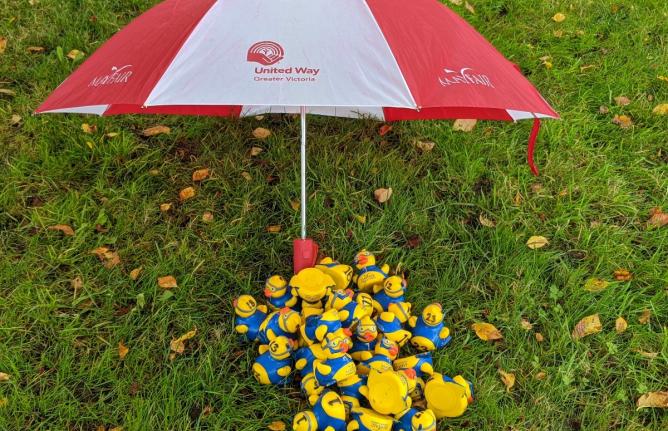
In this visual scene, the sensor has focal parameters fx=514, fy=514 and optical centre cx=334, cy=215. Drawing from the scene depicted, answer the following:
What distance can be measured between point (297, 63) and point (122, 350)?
4.88 feet

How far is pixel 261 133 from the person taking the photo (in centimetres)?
313

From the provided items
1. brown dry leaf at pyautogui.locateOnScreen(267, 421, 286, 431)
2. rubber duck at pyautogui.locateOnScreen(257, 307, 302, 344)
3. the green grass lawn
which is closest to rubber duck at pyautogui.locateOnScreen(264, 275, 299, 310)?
rubber duck at pyautogui.locateOnScreen(257, 307, 302, 344)

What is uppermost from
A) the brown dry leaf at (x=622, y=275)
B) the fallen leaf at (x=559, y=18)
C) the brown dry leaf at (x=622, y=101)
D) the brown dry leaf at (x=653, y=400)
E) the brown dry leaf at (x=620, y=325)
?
the fallen leaf at (x=559, y=18)

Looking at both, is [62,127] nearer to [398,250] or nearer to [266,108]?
[266,108]

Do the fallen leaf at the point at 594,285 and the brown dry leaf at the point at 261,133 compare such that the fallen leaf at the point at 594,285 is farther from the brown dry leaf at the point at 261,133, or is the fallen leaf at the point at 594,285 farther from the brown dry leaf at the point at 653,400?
the brown dry leaf at the point at 261,133

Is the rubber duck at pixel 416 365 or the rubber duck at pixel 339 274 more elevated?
the rubber duck at pixel 339 274

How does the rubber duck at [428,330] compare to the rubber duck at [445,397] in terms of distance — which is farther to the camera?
the rubber duck at [428,330]

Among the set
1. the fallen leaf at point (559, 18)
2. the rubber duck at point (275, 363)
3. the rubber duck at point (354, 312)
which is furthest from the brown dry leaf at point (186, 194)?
the fallen leaf at point (559, 18)

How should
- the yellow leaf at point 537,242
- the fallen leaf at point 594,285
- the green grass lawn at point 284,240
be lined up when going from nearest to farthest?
the green grass lawn at point 284,240 → the fallen leaf at point 594,285 → the yellow leaf at point 537,242

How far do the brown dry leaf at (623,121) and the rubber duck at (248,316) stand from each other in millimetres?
2666

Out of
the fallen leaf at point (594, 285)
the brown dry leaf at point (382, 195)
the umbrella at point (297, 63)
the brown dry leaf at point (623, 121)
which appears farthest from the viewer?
the brown dry leaf at point (623, 121)

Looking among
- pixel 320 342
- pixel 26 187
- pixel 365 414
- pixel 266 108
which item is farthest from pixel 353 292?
pixel 26 187

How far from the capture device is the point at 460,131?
3246 mm

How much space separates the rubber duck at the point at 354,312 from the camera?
2.12 metres
